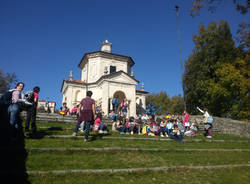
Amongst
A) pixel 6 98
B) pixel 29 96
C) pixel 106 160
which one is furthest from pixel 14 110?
pixel 106 160

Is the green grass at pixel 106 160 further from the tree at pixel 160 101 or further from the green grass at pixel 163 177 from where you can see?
the tree at pixel 160 101

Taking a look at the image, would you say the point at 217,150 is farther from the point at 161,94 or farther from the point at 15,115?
the point at 161,94

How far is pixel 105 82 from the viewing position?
28250mm

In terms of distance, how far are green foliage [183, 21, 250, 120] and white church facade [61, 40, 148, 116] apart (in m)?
10.2

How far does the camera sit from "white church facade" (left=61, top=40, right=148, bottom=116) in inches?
1117

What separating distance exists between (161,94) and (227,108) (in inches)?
1120

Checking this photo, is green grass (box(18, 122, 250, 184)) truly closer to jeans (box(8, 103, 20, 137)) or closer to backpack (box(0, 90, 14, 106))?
jeans (box(8, 103, 20, 137))

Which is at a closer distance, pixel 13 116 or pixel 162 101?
pixel 13 116

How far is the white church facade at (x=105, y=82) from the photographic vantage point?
28.4m

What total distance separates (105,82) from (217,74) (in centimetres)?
1730

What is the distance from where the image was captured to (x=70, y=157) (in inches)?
243

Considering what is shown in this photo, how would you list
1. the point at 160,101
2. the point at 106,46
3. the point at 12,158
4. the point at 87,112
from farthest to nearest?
the point at 160,101
the point at 106,46
the point at 87,112
the point at 12,158

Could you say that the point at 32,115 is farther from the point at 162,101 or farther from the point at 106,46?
the point at 162,101

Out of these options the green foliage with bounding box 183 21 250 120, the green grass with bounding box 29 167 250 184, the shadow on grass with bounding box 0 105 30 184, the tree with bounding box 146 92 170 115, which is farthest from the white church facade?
the green grass with bounding box 29 167 250 184
